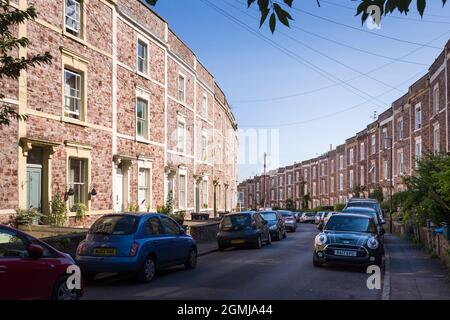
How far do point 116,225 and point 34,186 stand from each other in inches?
253

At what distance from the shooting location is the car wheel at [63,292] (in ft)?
26.6

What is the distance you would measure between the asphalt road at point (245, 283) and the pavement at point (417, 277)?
659 mm

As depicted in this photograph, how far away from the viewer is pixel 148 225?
11992 mm

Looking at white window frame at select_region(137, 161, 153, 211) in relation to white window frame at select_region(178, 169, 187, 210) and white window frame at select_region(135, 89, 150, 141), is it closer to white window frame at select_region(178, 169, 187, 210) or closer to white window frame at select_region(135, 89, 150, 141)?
white window frame at select_region(135, 89, 150, 141)

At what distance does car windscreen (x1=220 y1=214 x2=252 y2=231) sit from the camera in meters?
20.3

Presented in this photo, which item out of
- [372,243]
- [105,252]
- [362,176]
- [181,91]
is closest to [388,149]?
[362,176]

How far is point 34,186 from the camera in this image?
16781 mm

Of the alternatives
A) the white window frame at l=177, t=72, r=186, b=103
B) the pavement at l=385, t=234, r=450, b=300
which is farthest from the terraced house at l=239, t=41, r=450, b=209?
the white window frame at l=177, t=72, r=186, b=103

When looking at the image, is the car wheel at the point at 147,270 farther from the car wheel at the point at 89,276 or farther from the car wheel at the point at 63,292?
the car wheel at the point at 63,292

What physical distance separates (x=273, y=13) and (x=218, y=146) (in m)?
37.9

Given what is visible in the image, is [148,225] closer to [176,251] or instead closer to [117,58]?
[176,251]

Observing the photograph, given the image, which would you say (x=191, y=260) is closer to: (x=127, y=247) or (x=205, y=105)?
(x=127, y=247)

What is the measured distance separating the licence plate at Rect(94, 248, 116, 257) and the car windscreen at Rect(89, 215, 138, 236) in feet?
1.34
